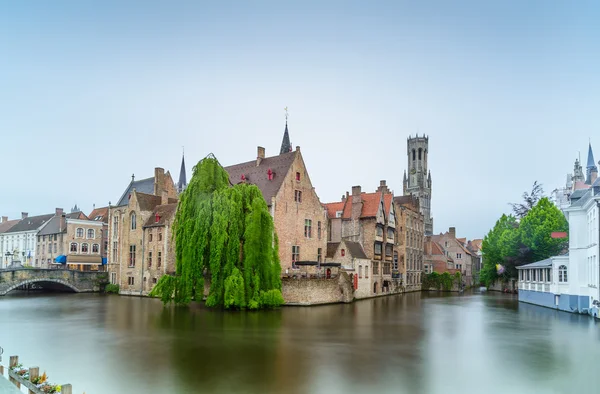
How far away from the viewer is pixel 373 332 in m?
25.0

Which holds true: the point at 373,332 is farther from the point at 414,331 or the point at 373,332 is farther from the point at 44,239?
the point at 44,239

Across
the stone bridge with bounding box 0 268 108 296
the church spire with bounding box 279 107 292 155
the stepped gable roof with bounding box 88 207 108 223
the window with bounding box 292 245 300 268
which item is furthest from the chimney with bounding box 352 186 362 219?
the stepped gable roof with bounding box 88 207 108 223

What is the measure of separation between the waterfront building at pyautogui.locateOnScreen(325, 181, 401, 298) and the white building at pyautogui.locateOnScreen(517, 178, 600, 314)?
670 inches

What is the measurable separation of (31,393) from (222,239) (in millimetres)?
23107

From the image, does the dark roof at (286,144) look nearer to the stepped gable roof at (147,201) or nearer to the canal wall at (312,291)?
the stepped gable roof at (147,201)

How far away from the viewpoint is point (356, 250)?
5034 centimetres

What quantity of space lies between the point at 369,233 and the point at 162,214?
23.0m

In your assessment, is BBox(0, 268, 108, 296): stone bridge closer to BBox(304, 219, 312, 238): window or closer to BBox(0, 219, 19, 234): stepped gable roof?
BBox(304, 219, 312, 238): window

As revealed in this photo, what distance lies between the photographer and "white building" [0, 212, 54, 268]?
2972 inches

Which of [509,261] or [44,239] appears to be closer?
[509,261]

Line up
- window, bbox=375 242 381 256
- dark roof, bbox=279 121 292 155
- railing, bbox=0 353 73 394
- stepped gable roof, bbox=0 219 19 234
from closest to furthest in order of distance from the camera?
railing, bbox=0 353 73 394
window, bbox=375 242 381 256
dark roof, bbox=279 121 292 155
stepped gable roof, bbox=0 219 19 234

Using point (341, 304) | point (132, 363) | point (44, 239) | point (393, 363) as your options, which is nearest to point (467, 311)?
point (341, 304)

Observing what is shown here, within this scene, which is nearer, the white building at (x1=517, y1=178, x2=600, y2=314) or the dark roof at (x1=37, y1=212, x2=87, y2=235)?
the white building at (x1=517, y1=178, x2=600, y2=314)

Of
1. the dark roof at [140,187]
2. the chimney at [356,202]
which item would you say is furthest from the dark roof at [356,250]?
the dark roof at [140,187]
